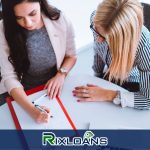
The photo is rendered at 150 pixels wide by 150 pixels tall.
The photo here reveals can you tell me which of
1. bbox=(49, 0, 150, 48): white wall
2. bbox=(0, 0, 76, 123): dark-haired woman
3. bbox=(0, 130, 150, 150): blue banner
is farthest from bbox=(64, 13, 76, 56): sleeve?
bbox=(49, 0, 150, 48): white wall

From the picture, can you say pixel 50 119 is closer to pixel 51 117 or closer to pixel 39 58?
pixel 51 117

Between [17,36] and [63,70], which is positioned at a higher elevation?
[17,36]

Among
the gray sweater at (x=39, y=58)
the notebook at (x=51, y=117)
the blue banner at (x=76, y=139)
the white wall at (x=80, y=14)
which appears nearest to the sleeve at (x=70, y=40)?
the gray sweater at (x=39, y=58)

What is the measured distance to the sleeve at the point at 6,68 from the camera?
Answer: 1.23m

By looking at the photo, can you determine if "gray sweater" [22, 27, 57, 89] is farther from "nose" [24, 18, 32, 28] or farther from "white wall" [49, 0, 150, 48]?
"white wall" [49, 0, 150, 48]

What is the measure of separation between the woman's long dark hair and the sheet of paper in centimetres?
21

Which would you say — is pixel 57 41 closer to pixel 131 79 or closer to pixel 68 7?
pixel 131 79

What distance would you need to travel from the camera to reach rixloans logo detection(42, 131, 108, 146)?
99 centimetres

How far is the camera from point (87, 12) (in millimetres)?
2402

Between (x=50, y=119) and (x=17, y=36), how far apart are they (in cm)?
42

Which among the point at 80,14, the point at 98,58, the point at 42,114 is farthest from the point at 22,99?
the point at 80,14

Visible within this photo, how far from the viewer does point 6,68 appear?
1.25 metres

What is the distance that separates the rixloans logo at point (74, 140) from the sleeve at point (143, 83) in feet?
0.64

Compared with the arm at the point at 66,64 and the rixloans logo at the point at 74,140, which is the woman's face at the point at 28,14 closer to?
the arm at the point at 66,64
